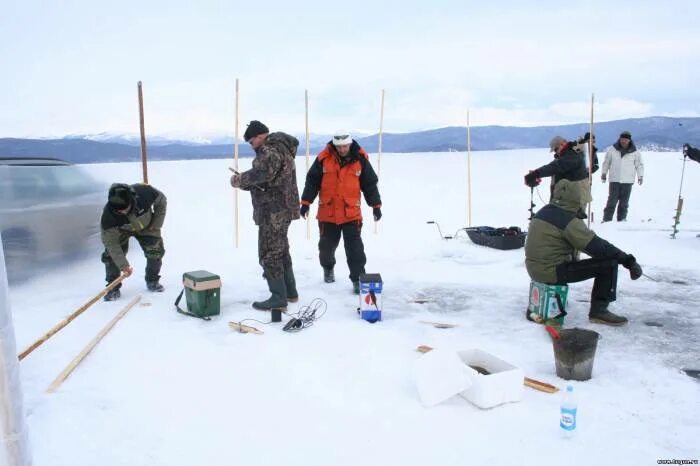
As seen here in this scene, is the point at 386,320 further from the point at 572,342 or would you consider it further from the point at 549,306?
the point at 572,342

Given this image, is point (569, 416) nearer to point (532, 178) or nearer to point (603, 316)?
point (603, 316)

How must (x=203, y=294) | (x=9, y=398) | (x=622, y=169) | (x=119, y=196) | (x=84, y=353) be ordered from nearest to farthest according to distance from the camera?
(x=9, y=398) < (x=84, y=353) < (x=203, y=294) < (x=119, y=196) < (x=622, y=169)

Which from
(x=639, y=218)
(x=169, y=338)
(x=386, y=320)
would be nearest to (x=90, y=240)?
(x=169, y=338)

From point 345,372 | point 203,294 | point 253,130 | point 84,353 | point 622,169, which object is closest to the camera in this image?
point 345,372

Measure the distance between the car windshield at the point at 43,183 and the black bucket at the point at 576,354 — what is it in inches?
198

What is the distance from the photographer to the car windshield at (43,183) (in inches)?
206

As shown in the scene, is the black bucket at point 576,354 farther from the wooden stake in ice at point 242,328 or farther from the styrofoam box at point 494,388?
the wooden stake in ice at point 242,328

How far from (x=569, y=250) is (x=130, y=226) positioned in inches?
147

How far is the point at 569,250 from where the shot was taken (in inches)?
160

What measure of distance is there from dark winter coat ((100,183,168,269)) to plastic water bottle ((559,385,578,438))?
369 centimetres

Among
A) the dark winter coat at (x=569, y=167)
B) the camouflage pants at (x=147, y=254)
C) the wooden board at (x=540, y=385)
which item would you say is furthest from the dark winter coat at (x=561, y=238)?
the camouflage pants at (x=147, y=254)

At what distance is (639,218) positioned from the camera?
9750mm

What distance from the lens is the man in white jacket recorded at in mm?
Answer: 8742

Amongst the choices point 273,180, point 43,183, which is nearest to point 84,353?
point 273,180
